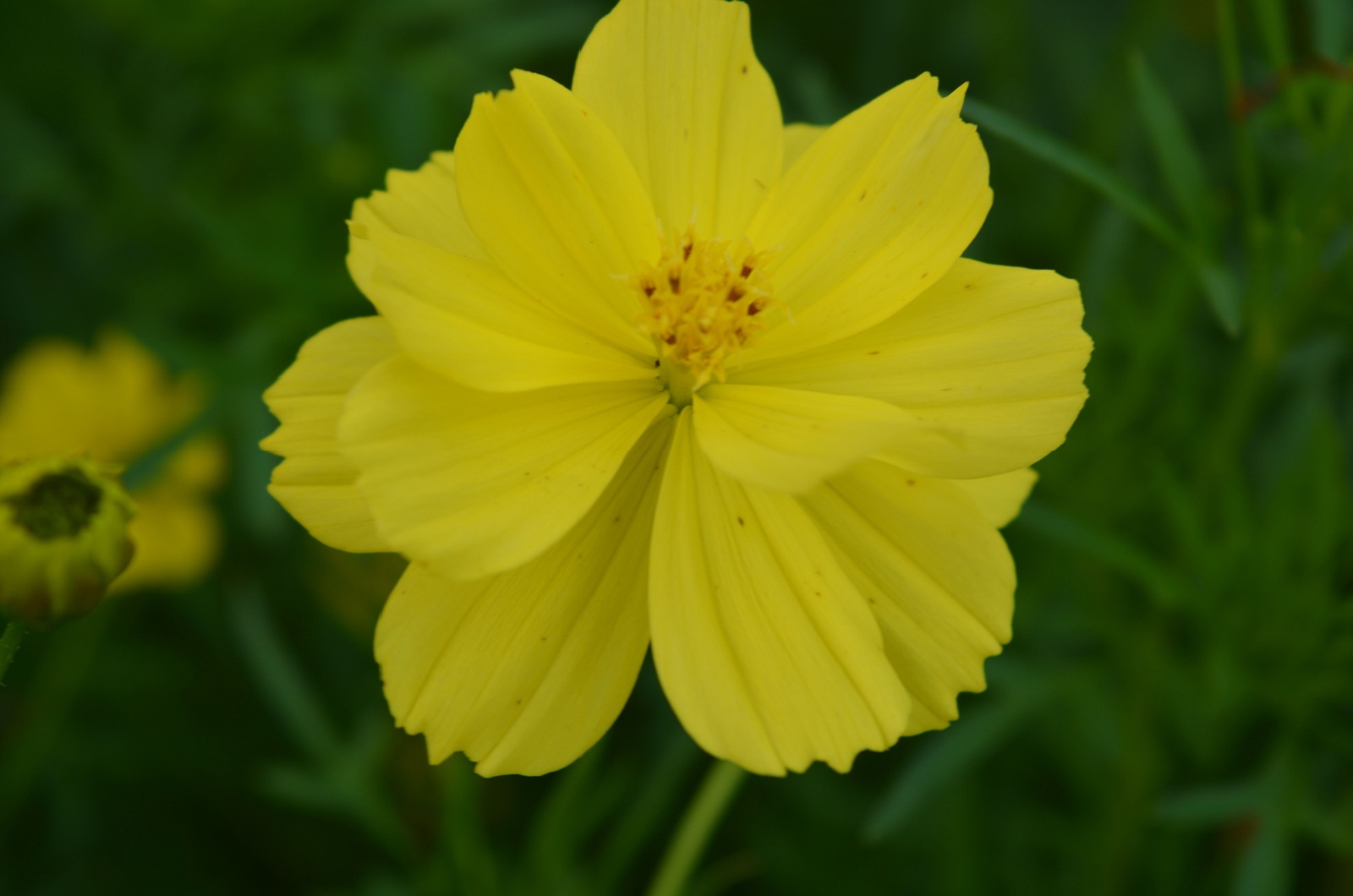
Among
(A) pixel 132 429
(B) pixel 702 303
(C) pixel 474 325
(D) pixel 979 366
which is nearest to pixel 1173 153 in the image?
(D) pixel 979 366

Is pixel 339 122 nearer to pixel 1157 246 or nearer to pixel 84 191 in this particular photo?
pixel 84 191

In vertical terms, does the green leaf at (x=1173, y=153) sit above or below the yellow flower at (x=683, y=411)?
below

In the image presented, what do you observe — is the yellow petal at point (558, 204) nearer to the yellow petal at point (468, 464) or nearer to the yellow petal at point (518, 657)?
the yellow petal at point (468, 464)

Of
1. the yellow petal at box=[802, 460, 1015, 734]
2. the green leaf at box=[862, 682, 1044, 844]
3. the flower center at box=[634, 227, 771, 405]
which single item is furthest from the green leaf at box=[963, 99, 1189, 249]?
the green leaf at box=[862, 682, 1044, 844]

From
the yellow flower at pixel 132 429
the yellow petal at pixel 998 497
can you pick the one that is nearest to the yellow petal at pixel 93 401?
the yellow flower at pixel 132 429

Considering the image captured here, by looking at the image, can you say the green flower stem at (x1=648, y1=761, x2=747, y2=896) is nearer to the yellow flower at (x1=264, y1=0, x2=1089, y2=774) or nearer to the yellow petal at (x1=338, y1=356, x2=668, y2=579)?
the yellow flower at (x1=264, y1=0, x2=1089, y2=774)

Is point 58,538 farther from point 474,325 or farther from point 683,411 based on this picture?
point 683,411
